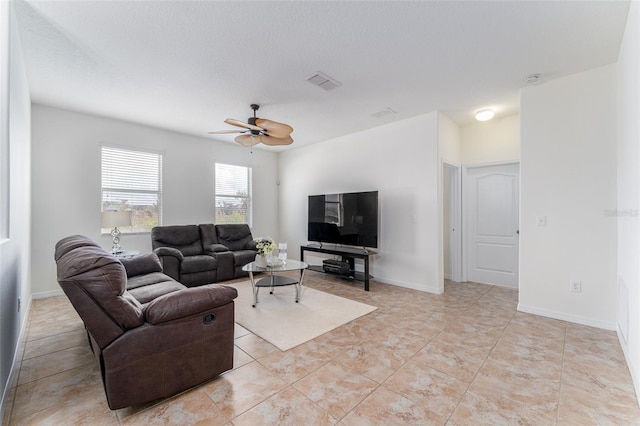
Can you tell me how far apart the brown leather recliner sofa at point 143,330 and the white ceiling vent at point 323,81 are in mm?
2413

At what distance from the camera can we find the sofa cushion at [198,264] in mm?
4316

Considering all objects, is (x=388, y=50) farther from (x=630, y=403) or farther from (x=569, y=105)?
(x=630, y=403)

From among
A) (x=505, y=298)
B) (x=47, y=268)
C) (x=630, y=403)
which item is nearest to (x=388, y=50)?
(x=630, y=403)

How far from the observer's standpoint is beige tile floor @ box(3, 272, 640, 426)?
1661 mm

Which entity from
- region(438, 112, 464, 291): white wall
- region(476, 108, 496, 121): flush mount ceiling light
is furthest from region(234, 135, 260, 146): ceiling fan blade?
region(476, 108, 496, 121): flush mount ceiling light

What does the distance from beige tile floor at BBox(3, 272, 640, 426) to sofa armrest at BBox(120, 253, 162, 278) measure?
2.40 feet

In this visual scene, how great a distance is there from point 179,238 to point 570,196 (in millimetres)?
5586

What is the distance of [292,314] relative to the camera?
10.8ft

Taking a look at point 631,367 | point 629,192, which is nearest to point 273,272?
point 631,367

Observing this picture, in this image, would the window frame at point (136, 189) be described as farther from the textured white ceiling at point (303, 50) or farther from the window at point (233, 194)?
the window at point (233, 194)

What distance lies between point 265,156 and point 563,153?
5490 mm

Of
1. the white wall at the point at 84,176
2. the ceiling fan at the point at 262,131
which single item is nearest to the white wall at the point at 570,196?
the ceiling fan at the point at 262,131

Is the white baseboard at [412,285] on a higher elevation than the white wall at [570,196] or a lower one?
lower

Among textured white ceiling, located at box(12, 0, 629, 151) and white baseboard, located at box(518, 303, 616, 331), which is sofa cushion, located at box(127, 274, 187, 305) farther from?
white baseboard, located at box(518, 303, 616, 331)
